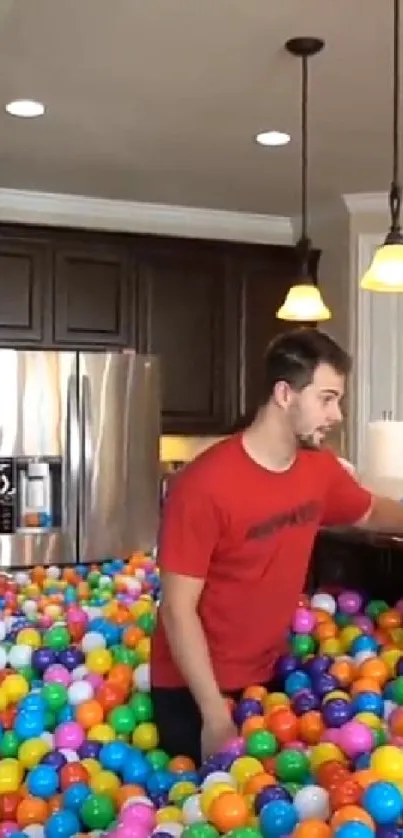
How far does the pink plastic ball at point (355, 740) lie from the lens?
2043 mm

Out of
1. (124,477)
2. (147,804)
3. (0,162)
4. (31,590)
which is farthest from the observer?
(124,477)

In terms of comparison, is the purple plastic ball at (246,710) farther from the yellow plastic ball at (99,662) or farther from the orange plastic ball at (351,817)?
the orange plastic ball at (351,817)

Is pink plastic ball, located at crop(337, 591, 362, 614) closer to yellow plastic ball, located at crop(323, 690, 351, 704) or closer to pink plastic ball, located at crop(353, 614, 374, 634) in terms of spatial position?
pink plastic ball, located at crop(353, 614, 374, 634)

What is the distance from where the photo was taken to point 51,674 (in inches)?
110

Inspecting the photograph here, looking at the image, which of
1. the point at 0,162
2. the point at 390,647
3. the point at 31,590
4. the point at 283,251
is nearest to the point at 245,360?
the point at 283,251

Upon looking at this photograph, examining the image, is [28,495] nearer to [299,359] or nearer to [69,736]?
[69,736]

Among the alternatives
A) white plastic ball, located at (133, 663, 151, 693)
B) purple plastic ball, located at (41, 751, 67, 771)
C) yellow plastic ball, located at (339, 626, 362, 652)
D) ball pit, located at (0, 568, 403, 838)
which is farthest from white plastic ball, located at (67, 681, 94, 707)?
yellow plastic ball, located at (339, 626, 362, 652)

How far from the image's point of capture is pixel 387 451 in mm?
3289

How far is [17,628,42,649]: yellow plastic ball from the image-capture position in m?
3.07

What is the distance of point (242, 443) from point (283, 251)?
12.5 feet

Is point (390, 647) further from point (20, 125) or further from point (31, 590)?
point (20, 125)

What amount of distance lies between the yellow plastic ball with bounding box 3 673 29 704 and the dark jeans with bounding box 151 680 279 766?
405mm

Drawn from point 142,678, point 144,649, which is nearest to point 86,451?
point 144,649

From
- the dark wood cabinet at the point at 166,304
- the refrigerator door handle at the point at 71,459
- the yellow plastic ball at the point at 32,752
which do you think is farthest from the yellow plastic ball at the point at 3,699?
the dark wood cabinet at the point at 166,304
